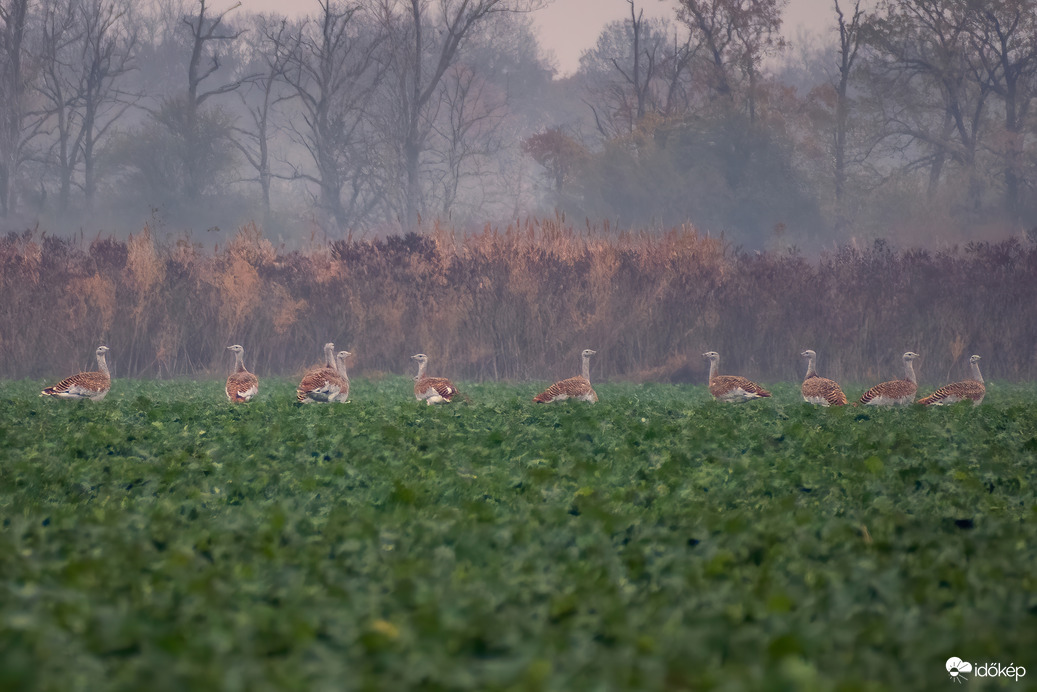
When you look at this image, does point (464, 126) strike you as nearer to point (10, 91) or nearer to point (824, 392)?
point (10, 91)

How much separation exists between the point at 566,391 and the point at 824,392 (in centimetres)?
397

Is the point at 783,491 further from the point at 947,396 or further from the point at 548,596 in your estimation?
the point at 947,396

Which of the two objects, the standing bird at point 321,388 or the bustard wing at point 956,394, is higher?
the standing bird at point 321,388

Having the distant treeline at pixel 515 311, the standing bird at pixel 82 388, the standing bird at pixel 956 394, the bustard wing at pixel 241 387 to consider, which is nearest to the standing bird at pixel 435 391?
the bustard wing at pixel 241 387

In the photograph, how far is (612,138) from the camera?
49.5 m

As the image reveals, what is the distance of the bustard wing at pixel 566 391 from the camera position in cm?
1534

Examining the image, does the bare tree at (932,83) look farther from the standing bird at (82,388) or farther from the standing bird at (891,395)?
the standing bird at (82,388)

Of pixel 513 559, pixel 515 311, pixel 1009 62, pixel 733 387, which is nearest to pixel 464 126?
pixel 1009 62

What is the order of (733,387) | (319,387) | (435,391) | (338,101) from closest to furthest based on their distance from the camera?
(319,387), (435,391), (733,387), (338,101)

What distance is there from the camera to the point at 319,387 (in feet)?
50.2

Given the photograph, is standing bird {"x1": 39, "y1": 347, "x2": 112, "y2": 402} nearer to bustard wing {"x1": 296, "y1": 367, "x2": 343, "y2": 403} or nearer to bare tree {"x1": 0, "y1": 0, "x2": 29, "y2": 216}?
bustard wing {"x1": 296, "y1": 367, "x2": 343, "y2": 403}

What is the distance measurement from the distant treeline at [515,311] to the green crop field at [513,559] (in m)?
14.0

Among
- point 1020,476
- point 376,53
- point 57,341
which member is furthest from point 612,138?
point 1020,476

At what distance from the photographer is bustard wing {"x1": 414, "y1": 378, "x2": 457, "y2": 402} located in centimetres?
1561
